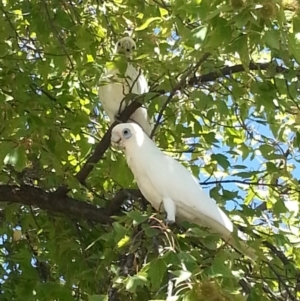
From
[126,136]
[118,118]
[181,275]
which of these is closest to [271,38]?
[181,275]

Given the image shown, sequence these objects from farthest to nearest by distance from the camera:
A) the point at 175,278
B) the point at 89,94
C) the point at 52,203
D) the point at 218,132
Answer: the point at 218,132, the point at 89,94, the point at 52,203, the point at 175,278

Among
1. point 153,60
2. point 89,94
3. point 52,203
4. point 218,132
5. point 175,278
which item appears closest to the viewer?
point 175,278

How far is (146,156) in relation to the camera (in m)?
2.25

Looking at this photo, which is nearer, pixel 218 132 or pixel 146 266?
pixel 146 266

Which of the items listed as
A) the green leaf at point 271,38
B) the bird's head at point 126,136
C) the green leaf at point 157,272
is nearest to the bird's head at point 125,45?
the bird's head at point 126,136

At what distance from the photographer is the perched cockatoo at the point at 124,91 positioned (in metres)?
2.71

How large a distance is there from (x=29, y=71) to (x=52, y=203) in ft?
1.72

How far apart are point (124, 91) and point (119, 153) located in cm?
25

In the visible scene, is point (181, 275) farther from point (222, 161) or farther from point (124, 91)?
point (124, 91)

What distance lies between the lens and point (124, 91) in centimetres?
281

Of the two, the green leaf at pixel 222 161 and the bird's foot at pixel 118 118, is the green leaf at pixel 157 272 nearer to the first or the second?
the green leaf at pixel 222 161

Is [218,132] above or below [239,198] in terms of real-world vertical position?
above

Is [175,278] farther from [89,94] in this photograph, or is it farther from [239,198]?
[89,94]

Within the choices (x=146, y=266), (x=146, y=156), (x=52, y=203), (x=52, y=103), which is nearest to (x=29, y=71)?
(x=52, y=103)
